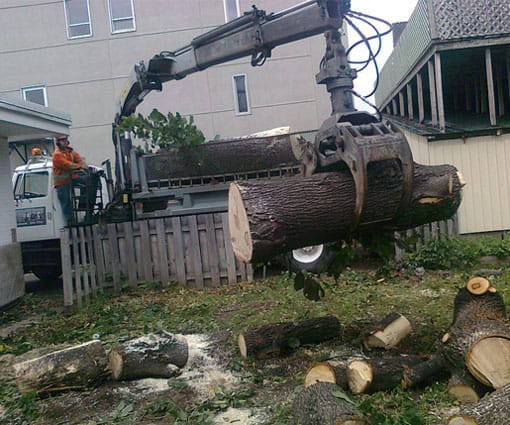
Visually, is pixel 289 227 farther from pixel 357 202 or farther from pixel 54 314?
pixel 54 314

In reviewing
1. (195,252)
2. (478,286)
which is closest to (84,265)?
(195,252)

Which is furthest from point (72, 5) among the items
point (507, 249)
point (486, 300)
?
point (486, 300)

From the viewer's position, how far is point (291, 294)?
7820 millimetres

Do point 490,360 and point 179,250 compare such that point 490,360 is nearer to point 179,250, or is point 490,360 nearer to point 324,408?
point 324,408

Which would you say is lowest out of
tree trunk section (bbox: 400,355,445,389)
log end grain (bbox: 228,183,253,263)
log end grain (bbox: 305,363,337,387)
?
tree trunk section (bbox: 400,355,445,389)

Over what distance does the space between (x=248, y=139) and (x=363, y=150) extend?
5589 millimetres

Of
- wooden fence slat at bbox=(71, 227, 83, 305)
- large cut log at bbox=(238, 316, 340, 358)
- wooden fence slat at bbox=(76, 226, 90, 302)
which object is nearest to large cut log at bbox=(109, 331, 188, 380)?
large cut log at bbox=(238, 316, 340, 358)

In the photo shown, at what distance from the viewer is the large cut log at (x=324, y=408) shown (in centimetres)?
324

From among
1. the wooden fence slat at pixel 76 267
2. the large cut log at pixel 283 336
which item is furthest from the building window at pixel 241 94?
the large cut log at pixel 283 336

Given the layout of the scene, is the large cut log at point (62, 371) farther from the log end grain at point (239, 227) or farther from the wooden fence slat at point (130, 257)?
the wooden fence slat at point (130, 257)

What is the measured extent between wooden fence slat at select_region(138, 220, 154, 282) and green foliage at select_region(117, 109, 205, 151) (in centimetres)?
151

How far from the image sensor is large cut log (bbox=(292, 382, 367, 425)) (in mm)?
3236

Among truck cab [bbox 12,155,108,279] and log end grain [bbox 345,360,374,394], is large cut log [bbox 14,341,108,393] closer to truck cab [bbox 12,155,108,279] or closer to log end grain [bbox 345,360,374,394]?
log end grain [bbox 345,360,374,394]

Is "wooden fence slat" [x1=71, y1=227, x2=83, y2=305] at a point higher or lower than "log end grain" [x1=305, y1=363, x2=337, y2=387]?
higher
